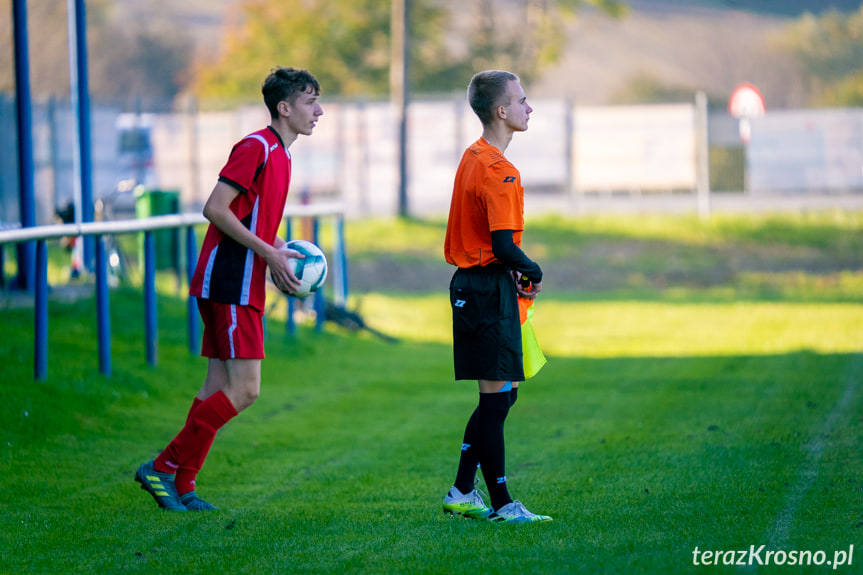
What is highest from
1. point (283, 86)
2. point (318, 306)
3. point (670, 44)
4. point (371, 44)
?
point (670, 44)

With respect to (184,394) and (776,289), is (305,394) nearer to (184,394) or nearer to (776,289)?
(184,394)

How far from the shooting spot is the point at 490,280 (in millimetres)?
4703

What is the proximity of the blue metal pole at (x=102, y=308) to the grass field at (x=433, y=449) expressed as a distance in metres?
0.13

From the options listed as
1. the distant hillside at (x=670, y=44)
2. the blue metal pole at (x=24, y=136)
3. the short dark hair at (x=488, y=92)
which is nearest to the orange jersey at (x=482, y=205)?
the short dark hair at (x=488, y=92)

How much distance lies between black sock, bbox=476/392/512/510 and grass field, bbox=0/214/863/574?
0.61ft

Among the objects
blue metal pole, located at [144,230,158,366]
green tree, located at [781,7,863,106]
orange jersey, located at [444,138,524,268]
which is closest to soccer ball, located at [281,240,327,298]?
orange jersey, located at [444,138,524,268]

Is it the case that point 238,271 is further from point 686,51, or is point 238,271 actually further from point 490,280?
point 686,51

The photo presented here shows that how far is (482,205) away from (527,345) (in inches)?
26.4

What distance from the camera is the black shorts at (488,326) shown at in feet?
15.3

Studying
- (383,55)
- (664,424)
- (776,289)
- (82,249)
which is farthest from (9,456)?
(383,55)

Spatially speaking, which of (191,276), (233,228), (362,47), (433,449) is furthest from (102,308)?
(362,47)

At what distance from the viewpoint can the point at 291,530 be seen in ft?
15.7

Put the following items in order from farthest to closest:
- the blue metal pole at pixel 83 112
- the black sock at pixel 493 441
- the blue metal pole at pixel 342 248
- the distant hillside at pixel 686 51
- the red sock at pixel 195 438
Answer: the distant hillside at pixel 686 51
the blue metal pole at pixel 342 248
the blue metal pole at pixel 83 112
the red sock at pixel 195 438
the black sock at pixel 493 441

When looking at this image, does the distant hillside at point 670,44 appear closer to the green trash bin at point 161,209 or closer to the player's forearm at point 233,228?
the green trash bin at point 161,209
